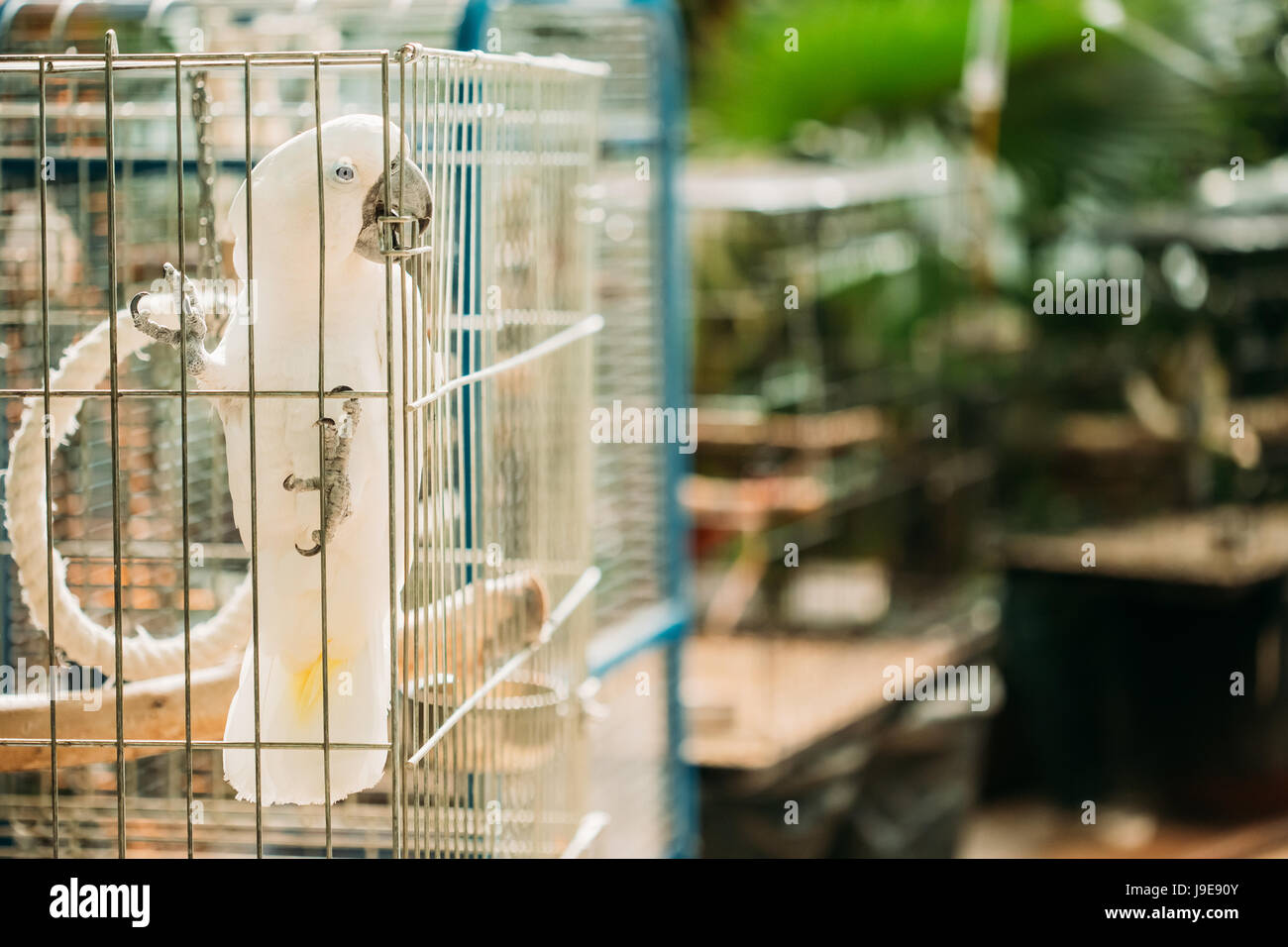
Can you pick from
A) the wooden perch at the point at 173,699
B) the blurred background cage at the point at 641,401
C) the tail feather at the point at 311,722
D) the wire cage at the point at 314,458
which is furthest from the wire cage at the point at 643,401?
the tail feather at the point at 311,722

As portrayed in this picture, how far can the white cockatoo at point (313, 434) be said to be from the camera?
1.34 metres

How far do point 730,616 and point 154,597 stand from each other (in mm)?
2341

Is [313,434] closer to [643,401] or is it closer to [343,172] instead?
[343,172]

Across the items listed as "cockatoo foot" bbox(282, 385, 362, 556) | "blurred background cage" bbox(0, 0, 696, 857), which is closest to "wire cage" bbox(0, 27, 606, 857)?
"cockatoo foot" bbox(282, 385, 362, 556)

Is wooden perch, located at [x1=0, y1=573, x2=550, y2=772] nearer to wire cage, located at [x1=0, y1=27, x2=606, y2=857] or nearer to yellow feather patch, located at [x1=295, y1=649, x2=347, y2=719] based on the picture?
wire cage, located at [x1=0, y1=27, x2=606, y2=857]

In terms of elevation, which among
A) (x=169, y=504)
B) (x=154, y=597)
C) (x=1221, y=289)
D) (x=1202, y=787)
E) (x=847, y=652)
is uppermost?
(x=1221, y=289)

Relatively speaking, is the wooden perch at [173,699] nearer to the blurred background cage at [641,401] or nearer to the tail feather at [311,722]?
the tail feather at [311,722]

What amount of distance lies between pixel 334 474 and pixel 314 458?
0.03 meters

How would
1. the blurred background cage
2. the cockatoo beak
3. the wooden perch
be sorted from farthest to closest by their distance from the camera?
the blurred background cage, the wooden perch, the cockatoo beak

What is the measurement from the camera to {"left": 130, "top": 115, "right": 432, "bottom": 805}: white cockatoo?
52.7 inches
